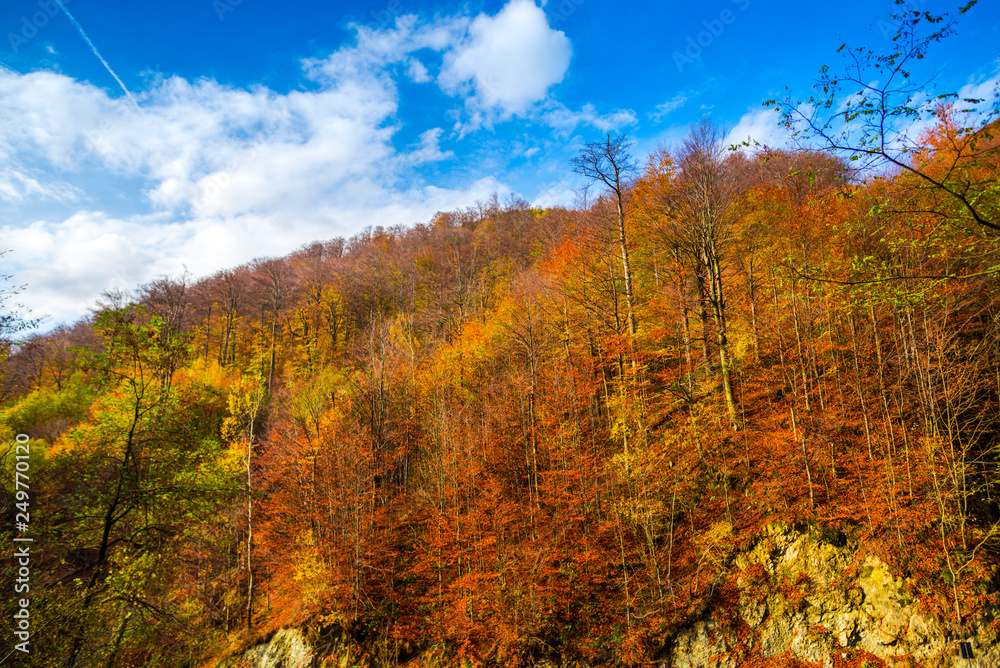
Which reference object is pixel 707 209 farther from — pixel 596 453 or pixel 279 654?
pixel 279 654

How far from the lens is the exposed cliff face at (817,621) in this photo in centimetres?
909

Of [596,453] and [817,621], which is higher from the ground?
[596,453]

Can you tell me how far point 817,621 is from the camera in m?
10.1

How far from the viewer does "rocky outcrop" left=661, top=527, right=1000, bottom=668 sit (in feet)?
29.8

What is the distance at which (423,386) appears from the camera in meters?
22.2

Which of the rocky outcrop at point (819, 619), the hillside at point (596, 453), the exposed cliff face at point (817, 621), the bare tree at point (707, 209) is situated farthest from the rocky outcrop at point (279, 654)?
the bare tree at point (707, 209)

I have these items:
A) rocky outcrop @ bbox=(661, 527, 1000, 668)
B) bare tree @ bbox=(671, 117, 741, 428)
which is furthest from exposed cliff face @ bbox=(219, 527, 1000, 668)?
bare tree @ bbox=(671, 117, 741, 428)

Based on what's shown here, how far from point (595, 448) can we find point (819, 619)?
7217 millimetres

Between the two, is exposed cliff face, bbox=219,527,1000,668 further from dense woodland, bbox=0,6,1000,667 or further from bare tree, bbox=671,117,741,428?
bare tree, bbox=671,117,741,428

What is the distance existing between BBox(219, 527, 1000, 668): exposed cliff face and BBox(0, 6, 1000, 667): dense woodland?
1.28 ft

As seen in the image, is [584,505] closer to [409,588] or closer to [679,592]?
[679,592]

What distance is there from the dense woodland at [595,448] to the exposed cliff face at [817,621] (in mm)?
390

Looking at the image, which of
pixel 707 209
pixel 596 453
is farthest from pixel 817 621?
pixel 707 209

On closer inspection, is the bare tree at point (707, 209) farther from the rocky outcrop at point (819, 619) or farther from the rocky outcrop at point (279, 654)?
the rocky outcrop at point (279, 654)
